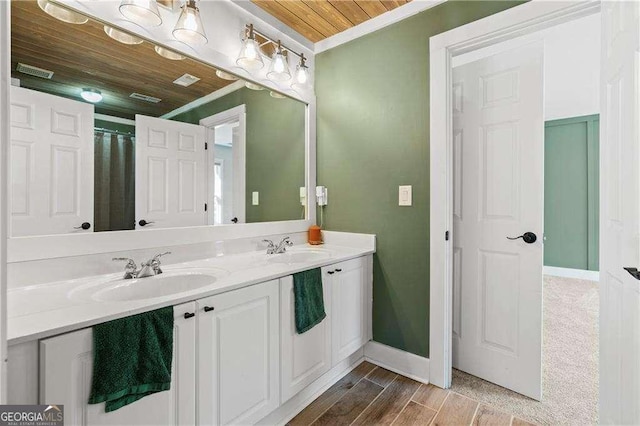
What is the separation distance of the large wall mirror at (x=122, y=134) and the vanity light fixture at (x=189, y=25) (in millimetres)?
112

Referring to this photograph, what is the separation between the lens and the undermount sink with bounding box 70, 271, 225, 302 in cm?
122

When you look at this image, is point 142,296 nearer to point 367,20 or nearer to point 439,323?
point 439,323

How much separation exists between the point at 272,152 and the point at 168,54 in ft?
3.02

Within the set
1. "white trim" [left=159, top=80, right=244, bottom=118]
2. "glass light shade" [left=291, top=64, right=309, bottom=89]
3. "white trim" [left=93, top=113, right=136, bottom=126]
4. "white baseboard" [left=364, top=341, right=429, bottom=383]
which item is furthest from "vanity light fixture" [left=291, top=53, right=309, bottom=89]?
"white baseboard" [left=364, top=341, right=429, bottom=383]

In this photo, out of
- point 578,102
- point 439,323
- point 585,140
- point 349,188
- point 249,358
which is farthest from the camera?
point 585,140

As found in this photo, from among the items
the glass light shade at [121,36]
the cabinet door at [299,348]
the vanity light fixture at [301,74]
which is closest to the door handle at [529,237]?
the cabinet door at [299,348]

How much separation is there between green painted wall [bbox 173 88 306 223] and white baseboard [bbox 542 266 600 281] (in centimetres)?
442

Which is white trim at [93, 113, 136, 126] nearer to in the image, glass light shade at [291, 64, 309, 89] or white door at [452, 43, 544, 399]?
glass light shade at [291, 64, 309, 89]

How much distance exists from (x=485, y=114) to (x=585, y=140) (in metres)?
3.71

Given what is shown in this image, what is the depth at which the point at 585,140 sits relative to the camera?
173 inches

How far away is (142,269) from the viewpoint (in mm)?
1416

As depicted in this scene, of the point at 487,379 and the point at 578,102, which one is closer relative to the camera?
the point at 487,379

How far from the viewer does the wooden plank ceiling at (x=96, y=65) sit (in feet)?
4.11

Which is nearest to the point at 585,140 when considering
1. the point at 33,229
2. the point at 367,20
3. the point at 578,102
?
the point at 578,102
